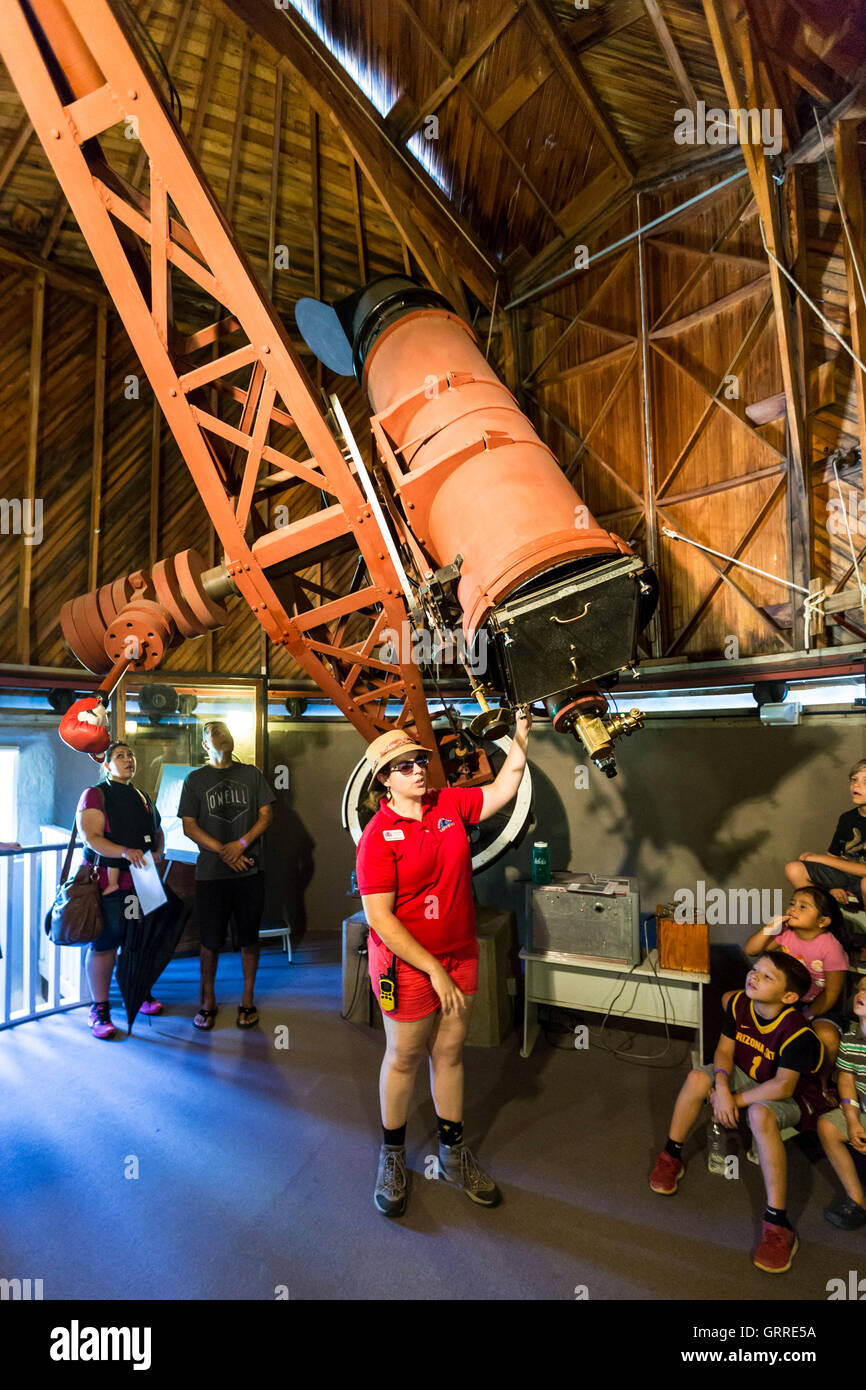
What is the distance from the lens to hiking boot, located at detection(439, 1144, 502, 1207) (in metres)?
3.08

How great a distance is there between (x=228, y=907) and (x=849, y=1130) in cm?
387

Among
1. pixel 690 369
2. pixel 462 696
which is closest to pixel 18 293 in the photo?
pixel 462 696

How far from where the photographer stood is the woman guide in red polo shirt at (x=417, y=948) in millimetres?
2959

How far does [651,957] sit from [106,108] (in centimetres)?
526

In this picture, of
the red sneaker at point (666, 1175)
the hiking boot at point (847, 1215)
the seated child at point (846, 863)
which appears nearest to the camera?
the hiking boot at point (847, 1215)

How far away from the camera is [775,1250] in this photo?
2.70 metres

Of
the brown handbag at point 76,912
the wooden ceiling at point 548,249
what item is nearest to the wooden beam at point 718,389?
the wooden ceiling at point 548,249

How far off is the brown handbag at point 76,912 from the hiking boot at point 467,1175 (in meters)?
2.63

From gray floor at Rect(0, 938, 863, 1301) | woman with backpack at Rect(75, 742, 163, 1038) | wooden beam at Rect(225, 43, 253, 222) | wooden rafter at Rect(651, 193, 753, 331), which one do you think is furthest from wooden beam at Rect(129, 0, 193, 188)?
gray floor at Rect(0, 938, 863, 1301)

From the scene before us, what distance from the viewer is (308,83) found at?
4.91 meters

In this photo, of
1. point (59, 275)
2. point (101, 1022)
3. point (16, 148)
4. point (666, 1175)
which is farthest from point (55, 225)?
point (666, 1175)

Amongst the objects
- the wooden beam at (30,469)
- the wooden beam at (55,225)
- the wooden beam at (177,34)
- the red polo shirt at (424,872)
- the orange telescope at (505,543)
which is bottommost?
the red polo shirt at (424,872)

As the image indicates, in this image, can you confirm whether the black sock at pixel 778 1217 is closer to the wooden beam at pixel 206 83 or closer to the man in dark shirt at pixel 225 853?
the man in dark shirt at pixel 225 853

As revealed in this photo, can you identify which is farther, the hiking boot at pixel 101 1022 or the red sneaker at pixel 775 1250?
the hiking boot at pixel 101 1022
